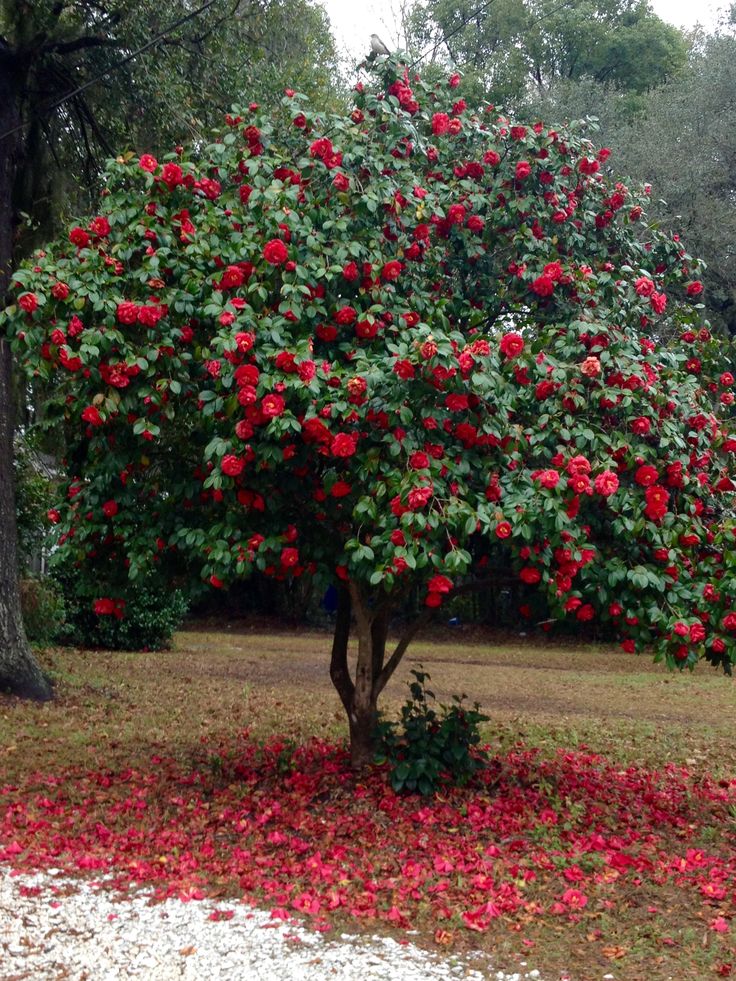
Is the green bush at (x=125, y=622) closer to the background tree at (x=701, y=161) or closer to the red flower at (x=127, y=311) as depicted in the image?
Answer: the red flower at (x=127, y=311)

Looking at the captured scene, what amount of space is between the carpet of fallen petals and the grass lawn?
0.05 feet

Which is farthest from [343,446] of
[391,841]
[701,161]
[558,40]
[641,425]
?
[558,40]

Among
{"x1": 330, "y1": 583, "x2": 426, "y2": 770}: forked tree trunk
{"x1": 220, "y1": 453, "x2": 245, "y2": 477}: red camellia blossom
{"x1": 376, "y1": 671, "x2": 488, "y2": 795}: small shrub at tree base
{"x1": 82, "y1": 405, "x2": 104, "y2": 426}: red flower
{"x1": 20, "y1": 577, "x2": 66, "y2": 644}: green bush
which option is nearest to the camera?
{"x1": 220, "y1": 453, "x2": 245, "y2": 477}: red camellia blossom

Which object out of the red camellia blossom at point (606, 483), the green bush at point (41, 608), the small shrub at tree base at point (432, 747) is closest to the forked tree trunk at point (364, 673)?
the small shrub at tree base at point (432, 747)

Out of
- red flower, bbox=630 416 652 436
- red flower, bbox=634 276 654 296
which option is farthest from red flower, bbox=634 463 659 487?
red flower, bbox=634 276 654 296

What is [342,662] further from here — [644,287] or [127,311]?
[644,287]

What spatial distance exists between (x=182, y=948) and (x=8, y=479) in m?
5.88

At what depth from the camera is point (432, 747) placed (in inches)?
249

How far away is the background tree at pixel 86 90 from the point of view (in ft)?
29.7

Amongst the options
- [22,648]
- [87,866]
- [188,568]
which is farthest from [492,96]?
[87,866]

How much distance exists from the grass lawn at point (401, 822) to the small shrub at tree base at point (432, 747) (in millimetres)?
135

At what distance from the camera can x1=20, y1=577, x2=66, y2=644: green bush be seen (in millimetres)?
11828

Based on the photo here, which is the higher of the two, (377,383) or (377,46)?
(377,46)

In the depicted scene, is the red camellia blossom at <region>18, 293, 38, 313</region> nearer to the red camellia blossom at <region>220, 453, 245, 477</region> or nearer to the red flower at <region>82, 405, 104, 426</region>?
the red flower at <region>82, 405, 104, 426</region>
